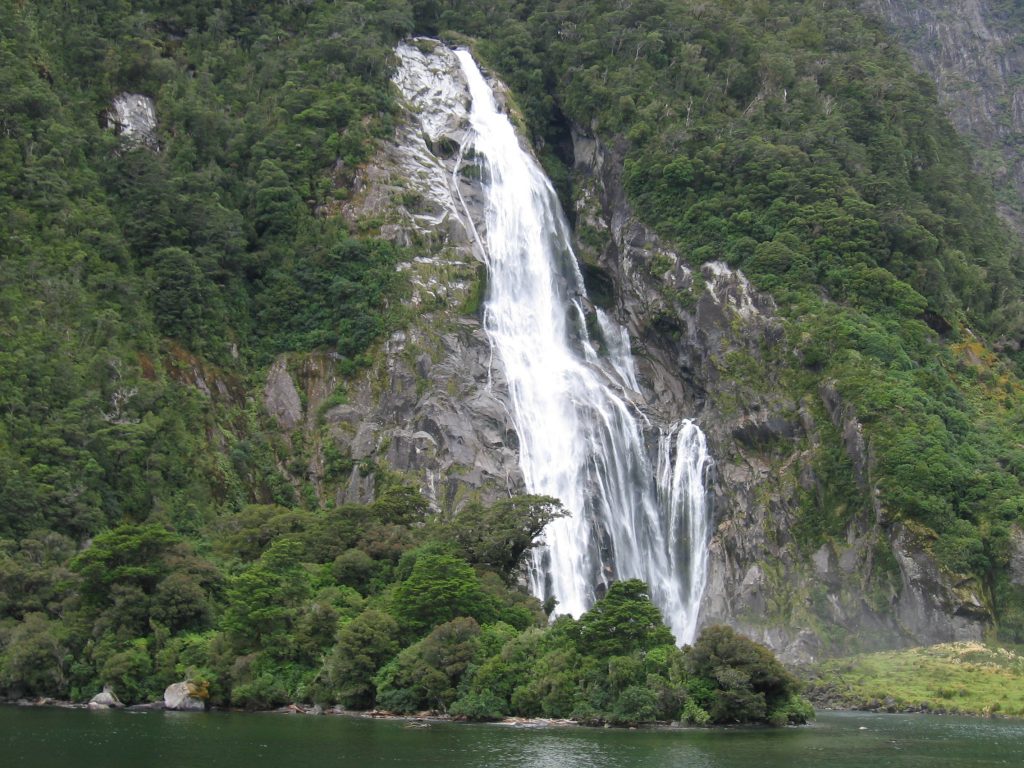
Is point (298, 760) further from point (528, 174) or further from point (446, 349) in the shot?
point (528, 174)

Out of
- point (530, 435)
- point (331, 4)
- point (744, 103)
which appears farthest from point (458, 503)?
point (331, 4)

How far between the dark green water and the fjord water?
891 inches

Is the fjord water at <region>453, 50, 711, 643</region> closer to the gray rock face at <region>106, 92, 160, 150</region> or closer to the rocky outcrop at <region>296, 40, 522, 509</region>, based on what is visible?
the rocky outcrop at <region>296, 40, 522, 509</region>

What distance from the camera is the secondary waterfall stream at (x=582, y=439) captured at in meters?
64.1

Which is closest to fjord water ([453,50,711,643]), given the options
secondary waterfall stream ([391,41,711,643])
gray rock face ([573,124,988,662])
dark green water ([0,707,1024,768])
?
secondary waterfall stream ([391,41,711,643])

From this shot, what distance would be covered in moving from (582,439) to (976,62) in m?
83.8

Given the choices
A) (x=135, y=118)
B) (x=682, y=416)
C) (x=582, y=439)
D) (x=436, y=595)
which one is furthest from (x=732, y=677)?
(x=135, y=118)

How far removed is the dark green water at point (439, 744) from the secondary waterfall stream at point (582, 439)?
22.7 metres

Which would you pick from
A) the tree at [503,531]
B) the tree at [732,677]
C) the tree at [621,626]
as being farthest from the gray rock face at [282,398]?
the tree at [732,677]

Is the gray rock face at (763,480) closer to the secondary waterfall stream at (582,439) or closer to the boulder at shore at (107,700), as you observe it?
the secondary waterfall stream at (582,439)

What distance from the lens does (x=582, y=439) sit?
6756 cm

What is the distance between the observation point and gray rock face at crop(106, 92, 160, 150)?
75.7 metres

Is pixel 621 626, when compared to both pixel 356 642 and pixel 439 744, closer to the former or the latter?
pixel 356 642

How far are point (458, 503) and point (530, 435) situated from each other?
22.2 ft
